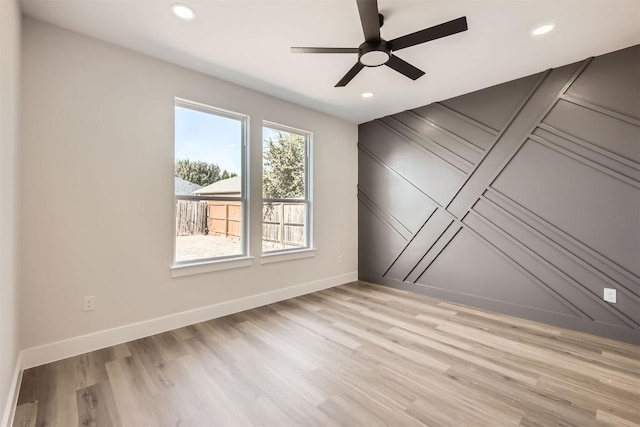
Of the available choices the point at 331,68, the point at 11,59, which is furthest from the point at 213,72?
the point at 11,59

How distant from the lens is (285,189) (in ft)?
12.5

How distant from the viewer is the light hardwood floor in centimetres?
157

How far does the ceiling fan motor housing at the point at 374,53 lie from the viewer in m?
2.02

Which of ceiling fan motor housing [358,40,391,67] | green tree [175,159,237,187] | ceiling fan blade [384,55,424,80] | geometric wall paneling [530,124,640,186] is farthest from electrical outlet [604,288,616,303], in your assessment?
green tree [175,159,237,187]

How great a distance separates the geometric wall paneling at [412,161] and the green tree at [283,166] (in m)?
1.20

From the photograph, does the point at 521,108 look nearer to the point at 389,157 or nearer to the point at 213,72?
the point at 389,157

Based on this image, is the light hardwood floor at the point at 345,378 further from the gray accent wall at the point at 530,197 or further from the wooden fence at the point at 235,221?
the wooden fence at the point at 235,221

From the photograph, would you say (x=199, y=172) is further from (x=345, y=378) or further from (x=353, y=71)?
(x=345, y=378)

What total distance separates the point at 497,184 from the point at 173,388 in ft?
11.8

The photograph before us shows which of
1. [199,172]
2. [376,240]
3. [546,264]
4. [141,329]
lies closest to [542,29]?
[546,264]

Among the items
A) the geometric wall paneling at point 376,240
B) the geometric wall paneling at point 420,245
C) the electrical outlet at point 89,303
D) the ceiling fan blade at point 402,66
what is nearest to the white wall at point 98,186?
the electrical outlet at point 89,303

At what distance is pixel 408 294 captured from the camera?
152 inches

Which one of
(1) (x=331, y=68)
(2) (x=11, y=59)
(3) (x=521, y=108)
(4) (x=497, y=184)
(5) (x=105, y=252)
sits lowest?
(5) (x=105, y=252)

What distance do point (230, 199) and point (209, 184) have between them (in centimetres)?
29
